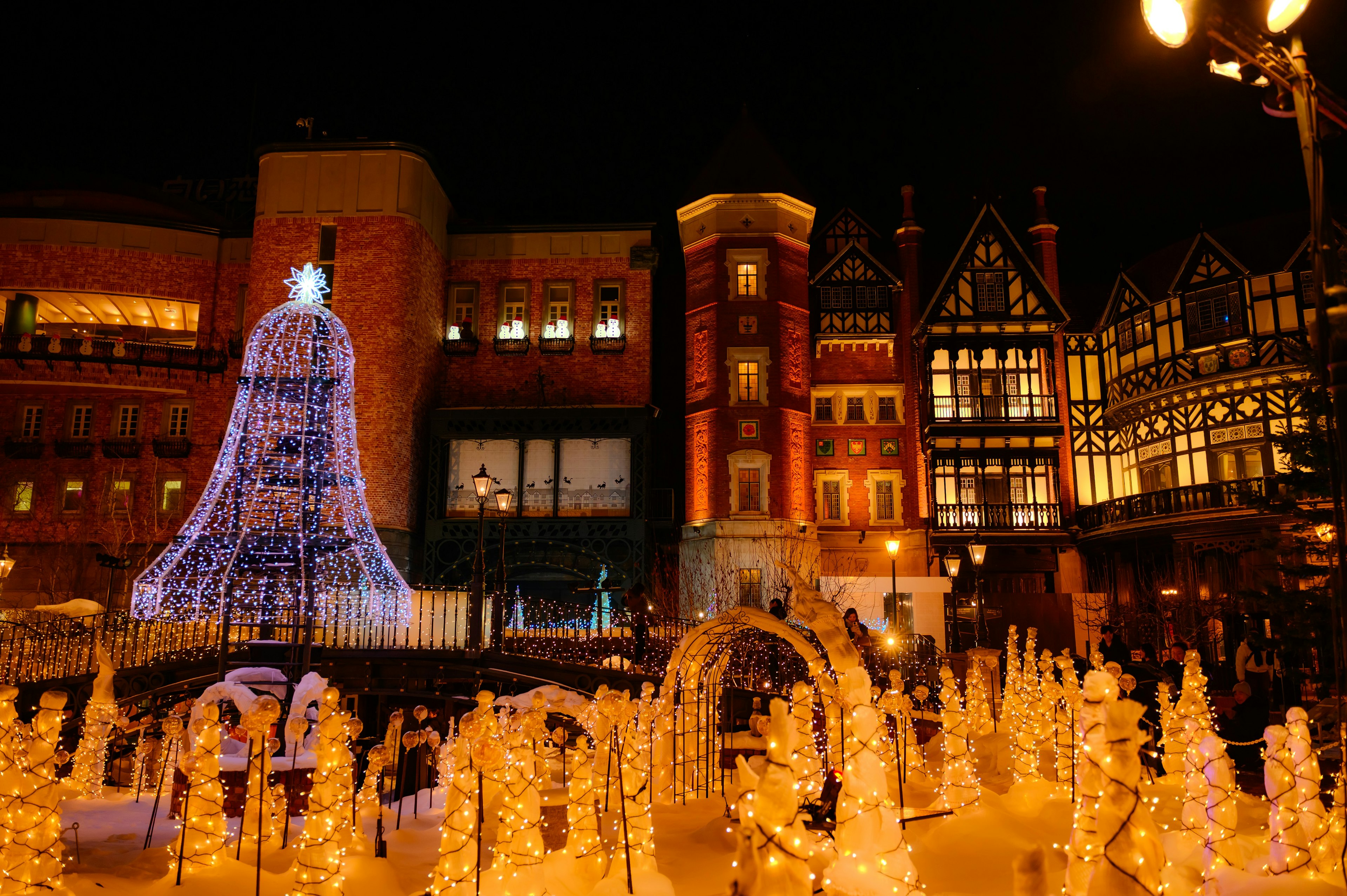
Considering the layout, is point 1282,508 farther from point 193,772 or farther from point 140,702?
point 140,702

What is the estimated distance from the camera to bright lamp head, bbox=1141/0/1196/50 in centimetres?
496

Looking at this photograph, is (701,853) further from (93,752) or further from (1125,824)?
(93,752)

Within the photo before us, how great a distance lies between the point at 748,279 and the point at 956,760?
24763mm

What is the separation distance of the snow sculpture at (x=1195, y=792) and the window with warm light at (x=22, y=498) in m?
35.4

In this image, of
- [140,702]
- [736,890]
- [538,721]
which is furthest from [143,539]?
[736,890]

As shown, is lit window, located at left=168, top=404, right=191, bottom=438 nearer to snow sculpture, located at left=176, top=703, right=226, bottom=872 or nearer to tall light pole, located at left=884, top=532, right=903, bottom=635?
tall light pole, located at left=884, top=532, right=903, bottom=635

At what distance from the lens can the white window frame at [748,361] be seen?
30750mm

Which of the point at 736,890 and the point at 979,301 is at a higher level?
the point at 979,301

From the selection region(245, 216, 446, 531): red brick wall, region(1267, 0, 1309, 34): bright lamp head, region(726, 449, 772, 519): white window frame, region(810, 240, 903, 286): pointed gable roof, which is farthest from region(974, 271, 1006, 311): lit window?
region(1267, 0, 1309, 34): bright lamp head

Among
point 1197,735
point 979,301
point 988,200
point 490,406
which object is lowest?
point 1197,735

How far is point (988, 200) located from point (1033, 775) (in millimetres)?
28330

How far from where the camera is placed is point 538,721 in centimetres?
618

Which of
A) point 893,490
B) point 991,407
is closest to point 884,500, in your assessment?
point 893,490

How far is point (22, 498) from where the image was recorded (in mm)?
31031
